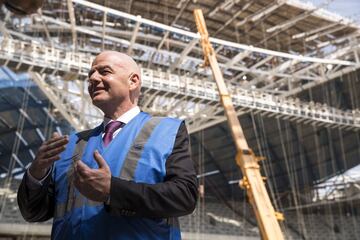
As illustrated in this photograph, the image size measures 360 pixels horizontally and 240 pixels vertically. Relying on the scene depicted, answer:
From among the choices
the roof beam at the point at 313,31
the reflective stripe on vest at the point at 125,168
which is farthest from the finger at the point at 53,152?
the roof beam at the point at 313,31

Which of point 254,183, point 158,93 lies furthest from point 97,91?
point 158,93

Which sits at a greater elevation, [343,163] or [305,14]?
[305,14]

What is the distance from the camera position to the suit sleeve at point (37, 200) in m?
1.64

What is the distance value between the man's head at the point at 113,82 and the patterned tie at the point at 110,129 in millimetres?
65

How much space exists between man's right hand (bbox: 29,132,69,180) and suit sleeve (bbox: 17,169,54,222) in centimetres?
9

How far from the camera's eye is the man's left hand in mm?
1280

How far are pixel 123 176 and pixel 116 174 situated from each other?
29 millimetres

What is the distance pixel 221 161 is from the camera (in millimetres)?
38250

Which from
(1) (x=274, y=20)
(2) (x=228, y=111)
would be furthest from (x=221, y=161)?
(2) (x=228, y=111)

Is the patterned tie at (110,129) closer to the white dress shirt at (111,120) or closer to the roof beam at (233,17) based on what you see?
the white dress shirt at (111,120)

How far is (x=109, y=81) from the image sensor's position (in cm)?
167

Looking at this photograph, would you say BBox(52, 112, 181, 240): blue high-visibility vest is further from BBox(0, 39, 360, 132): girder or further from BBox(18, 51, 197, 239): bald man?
BBox(0, 39, 360, 132): girder

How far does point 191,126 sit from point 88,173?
22.0 metres

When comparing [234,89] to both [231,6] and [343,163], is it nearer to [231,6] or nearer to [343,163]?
[231,6]
